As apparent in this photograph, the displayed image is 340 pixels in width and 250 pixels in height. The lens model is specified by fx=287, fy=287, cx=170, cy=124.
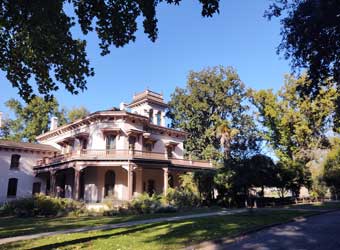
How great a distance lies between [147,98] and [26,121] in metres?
21.7

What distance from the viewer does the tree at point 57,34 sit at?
6.49 meters

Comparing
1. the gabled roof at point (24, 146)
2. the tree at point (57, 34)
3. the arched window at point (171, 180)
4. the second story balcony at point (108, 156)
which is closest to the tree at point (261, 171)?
the second story balcony at point (108, 156)

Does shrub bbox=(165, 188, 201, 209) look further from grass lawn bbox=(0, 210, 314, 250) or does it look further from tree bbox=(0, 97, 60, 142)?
tree bbox=(0, 97, 60, 142)

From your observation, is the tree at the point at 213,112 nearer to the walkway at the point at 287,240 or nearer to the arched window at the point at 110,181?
the arched window at the point at 110,181

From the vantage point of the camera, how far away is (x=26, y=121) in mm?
45594

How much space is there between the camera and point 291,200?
32250mm

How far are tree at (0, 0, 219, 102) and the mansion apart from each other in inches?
716

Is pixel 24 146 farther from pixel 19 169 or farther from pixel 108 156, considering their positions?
pixel 108 156

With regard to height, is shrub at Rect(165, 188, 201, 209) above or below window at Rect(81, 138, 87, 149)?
below

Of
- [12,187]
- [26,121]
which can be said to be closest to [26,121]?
[26,121]

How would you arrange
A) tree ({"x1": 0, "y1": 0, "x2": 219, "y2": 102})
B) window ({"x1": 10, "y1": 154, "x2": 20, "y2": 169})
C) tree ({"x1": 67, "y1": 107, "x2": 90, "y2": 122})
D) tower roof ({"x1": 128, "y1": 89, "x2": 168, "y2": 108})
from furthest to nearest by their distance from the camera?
1. tree ({"x1": 67, "y1": 107, "x2": 90, "y2": 122})
2. tower roof ({"x1": 128, "y1": 89, "x2": 168, "y2": 108})
3. window ({"x1": 10, "y1": 154, "x2": 20, "y2": 169})
4. tree ({"x1": 0, "y1": 0, "x2": 219, "y2": 102})

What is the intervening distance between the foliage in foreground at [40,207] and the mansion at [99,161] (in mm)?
6548

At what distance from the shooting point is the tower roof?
1490 inches

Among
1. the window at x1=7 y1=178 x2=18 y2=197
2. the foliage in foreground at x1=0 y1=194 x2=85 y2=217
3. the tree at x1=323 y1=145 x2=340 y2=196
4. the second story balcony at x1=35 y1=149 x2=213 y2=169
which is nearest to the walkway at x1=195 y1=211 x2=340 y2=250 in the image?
the foliage in foreground at x1=0 y1=194 x2=85 y2=217
